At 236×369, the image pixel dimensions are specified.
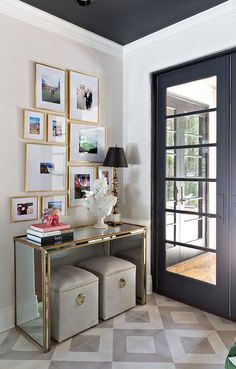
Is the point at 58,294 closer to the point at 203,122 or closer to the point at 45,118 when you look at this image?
the point at 45,118

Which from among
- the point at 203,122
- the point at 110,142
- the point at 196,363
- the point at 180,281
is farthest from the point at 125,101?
the point at 196,363

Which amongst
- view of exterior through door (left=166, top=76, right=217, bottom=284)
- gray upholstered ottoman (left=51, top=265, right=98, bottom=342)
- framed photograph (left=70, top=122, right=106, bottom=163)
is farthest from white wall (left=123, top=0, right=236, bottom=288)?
gray upholstered ottoman (left=51, top=265, right=98, bottom=342)

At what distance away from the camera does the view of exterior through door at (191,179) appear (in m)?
2.61

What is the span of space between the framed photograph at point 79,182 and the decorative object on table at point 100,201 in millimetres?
179

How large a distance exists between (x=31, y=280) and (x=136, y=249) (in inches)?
40.8

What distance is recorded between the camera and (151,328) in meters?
2.33

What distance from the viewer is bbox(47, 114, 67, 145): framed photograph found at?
2.56 m

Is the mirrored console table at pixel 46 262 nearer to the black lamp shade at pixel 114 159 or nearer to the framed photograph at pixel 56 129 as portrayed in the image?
the black lamp shade at pixel 114 159

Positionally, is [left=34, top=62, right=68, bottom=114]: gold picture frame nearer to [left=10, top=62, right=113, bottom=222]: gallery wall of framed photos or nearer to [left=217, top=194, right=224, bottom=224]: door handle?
[left=10, top=62, right=113, bottom=222]: gallery wall of framed photos

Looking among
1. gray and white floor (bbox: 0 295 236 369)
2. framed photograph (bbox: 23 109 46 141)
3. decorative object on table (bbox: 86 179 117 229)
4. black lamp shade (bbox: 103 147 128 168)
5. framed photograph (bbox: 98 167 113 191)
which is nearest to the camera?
gray and white floor (bbox: 0 295 236 369)

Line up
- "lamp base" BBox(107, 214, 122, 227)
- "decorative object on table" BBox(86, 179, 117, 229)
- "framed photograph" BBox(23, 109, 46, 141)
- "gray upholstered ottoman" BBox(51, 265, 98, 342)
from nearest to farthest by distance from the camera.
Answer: "gray upholstered ottoman" BBox(51, 265, 98, 342) → "framed photograph" BBox(23, 109, 46, 141) → "decorative object on table" BBox(86, 179, 117, 229) → "lamp base" BBox(107, 214, 122, 227)

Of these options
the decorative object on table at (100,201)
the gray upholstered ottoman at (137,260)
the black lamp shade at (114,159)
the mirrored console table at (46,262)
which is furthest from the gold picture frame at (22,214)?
the gray upholstered ottoman at (137,260)

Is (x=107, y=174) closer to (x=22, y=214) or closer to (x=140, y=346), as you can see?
(x=22, y=214)

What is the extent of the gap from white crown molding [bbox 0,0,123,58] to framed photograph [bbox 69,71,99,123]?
1.13 ft
